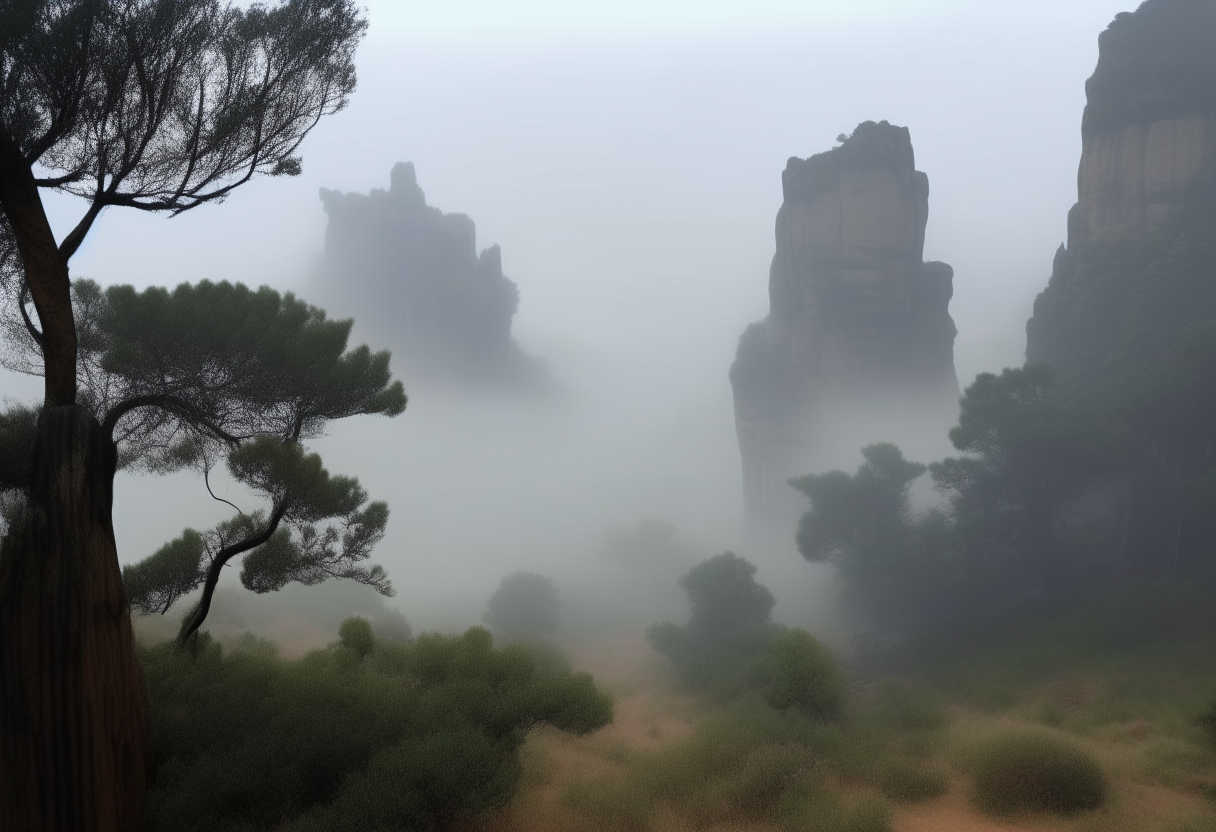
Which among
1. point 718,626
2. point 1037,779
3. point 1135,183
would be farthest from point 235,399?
point 1135,183

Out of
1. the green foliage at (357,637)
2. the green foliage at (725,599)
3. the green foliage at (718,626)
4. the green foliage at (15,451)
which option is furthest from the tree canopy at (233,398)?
the green foliage at (725,599)

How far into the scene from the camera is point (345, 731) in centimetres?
790

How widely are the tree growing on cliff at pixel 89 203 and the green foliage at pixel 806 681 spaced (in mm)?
9976

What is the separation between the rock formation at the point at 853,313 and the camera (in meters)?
41.5

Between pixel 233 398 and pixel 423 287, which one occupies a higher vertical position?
pixel 423 287

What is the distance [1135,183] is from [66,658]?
39.2 meters

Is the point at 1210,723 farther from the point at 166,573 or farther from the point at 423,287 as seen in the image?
the point at 423,287

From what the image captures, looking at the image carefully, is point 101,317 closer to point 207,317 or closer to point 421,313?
point 207,317

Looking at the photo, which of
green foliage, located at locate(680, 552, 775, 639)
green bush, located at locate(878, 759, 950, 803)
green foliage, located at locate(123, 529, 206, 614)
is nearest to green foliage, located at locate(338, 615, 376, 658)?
green foliage, located at locate(123, 529, 206, 614)

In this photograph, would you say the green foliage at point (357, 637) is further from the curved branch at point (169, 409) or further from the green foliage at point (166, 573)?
the curved branch at point (169, 409)

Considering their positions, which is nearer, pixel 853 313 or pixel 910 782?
pixel 910 782

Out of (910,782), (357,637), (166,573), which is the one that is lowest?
(166,573)

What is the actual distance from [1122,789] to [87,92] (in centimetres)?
1504

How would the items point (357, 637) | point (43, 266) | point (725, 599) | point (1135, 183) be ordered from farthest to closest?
1. point (1135, 183)
2. point (725, 599)
3. point (357, 637)
4. point (43, 266)
